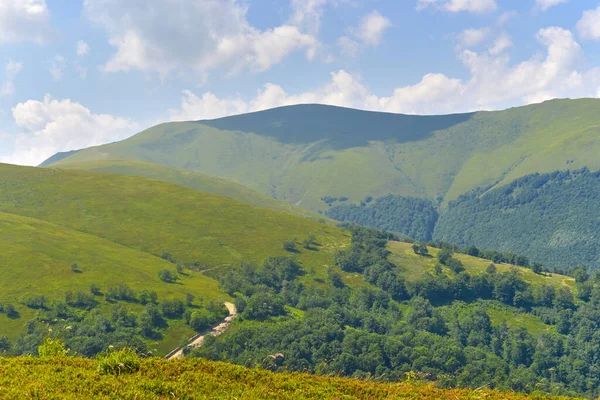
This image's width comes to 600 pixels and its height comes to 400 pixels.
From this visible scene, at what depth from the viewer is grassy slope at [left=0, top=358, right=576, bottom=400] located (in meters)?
17.8

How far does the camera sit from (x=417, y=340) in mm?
164000

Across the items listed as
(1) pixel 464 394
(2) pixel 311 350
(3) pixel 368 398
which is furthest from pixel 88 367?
(2) pixel 311 350

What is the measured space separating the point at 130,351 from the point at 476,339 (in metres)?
197

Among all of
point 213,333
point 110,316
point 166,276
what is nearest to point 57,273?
point 110,316

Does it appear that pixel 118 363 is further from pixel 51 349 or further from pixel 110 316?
pixel 110 316

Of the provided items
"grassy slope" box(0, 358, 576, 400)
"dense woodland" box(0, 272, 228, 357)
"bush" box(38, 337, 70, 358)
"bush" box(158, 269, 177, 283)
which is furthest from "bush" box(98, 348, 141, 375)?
"bush" box(158, 269, 177, 283)

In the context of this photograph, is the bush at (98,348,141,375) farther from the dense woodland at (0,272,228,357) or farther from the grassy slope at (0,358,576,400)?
the dense woodland at (0,272,228,357)

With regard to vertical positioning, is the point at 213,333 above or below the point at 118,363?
below

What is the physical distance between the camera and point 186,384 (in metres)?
19.2

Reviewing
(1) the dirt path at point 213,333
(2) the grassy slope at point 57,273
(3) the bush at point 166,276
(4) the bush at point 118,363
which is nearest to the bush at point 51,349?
(4) the bush at point 118,363

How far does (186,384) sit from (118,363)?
11.2 feet

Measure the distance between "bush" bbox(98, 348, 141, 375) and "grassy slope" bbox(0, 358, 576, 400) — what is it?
365 millimetres

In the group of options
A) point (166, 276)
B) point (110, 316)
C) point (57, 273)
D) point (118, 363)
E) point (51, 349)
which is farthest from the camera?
point (166, 276)

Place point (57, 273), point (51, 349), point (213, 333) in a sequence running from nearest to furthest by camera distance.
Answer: point (51, 349) < point (213, 333) < point (57, 273)
